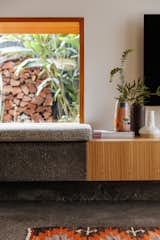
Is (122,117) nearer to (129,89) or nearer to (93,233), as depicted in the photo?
(129,89)

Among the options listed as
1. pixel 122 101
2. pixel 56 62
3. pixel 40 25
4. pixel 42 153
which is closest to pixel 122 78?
pixel 122 101

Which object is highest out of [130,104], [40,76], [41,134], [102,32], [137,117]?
[102,32]

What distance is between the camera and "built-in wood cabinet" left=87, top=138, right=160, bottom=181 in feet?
8.52

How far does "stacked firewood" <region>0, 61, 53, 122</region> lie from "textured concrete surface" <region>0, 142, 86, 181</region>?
2.62ft

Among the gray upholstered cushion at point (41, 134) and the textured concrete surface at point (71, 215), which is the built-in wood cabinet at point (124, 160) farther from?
the textured concrete surface at point (71, 215)

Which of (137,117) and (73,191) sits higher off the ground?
(137,117)

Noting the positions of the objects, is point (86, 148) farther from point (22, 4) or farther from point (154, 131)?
point (22, 4)

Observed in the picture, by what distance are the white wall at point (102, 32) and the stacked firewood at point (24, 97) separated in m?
0.46

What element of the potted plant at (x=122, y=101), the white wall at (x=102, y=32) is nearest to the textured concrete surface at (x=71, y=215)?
the potted plant at (x=122, y=101)

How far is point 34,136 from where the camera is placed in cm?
253

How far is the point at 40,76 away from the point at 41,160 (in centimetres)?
107

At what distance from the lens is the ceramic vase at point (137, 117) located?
9.59 feet

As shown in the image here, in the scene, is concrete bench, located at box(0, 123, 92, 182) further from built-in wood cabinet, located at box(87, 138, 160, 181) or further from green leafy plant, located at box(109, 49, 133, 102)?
green leafy plant, located at box(109, 49, 133, 102)

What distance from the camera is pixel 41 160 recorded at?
8.35ft
